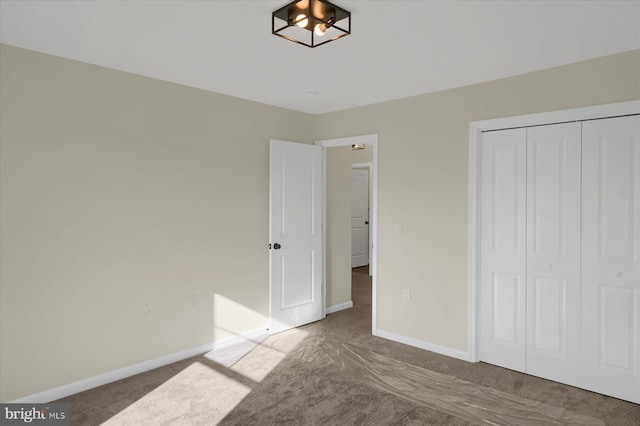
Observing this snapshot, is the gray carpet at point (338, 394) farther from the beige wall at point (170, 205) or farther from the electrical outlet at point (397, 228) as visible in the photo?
the electrical outlet at point (397, 228)

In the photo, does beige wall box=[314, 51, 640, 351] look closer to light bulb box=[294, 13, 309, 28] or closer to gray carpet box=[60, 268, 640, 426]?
gray carpet box=[60, 268, 640, 426]

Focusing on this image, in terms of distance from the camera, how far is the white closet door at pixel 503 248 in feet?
11.4

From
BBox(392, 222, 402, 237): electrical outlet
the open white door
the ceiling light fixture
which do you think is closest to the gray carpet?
the open white door

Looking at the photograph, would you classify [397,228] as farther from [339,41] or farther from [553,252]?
[339,41]

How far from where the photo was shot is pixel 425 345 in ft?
13.1

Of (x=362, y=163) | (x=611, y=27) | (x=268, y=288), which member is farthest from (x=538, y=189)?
(x=362, y=163)

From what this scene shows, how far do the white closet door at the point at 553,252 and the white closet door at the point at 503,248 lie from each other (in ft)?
0.23

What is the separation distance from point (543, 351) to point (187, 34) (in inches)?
143

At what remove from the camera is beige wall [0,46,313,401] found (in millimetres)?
2861

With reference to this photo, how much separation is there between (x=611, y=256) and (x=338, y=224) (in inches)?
120

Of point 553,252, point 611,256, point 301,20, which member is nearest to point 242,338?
point 553,252

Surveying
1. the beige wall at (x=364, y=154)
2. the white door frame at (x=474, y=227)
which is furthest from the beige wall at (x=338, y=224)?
the beige wall at (x=364, y=154)

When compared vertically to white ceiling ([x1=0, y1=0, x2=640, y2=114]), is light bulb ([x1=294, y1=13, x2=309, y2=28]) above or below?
below

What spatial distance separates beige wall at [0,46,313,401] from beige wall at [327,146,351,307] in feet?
3.60
